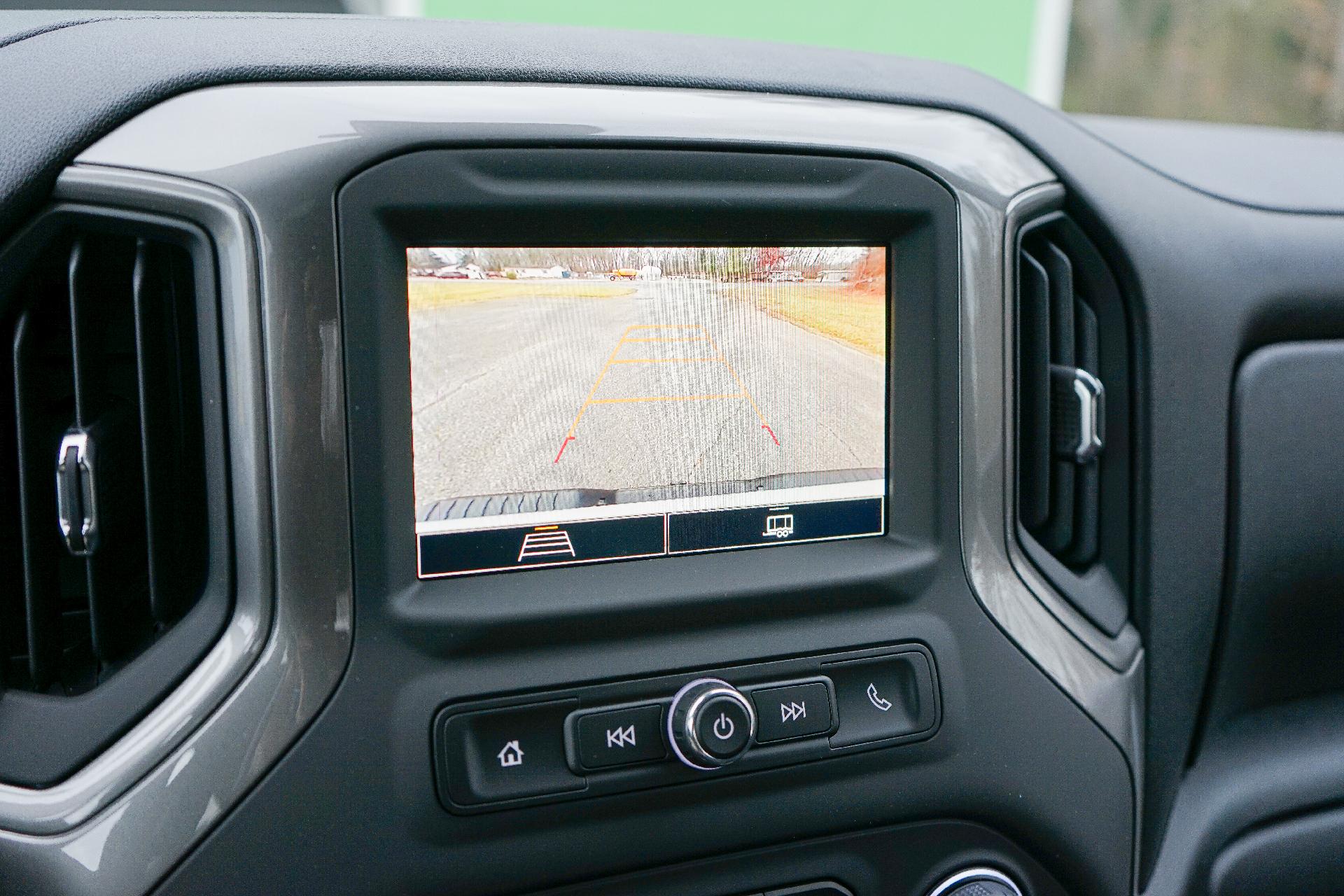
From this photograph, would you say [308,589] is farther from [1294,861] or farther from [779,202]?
[1294,861]

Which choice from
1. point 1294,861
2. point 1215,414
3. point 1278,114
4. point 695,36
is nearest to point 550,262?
point 695,36

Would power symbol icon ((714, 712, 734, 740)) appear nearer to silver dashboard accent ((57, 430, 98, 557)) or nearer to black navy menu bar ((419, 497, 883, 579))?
black navy menu bar ((419, 497, 883, 579))

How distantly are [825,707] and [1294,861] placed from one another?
81cm

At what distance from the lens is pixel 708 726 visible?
105 centimetres

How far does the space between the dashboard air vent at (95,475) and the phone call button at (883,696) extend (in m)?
0.65

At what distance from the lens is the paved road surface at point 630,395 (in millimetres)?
1011

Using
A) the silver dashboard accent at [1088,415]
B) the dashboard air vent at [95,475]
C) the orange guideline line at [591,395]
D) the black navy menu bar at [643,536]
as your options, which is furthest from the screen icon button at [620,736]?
the silver dashboard accent at [1088,415]

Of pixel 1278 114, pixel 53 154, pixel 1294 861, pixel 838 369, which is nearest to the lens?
pixel 53 154

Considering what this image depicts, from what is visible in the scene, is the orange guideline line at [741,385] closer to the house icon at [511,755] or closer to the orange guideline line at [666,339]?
the orange guideline line at [666,339]

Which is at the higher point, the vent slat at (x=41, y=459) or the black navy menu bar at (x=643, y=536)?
the vent slat at (x=41, y=459)

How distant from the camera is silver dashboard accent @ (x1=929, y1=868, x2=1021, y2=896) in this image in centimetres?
124

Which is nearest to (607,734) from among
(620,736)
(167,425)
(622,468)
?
(620,736)

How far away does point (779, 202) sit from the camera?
108cm

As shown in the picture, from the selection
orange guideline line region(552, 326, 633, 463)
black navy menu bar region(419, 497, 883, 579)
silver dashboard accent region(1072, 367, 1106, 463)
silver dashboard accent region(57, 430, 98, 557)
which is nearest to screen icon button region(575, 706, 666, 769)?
black navy menu bar region(419, 497, 883, 579)
